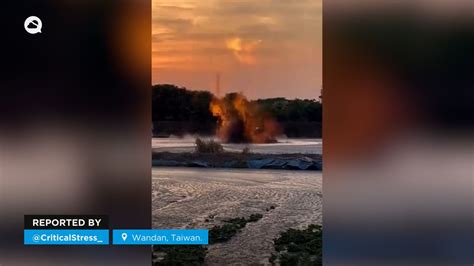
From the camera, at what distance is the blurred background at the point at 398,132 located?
2.16 m

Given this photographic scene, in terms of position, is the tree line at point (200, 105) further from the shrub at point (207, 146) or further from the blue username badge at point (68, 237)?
the blue username badge at point (68, 237)

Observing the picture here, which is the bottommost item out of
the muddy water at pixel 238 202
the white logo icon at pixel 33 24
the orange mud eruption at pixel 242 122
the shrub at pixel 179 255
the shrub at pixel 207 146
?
the shrub at pixel 179 255

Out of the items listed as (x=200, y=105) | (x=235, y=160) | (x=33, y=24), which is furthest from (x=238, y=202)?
(x=33, y=24)

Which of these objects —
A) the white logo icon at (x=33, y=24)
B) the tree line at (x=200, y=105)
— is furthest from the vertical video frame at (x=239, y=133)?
the white logo icon at (x=33, y=24)

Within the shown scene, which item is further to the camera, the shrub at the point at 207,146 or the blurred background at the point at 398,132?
the shrub at the point at 207,146

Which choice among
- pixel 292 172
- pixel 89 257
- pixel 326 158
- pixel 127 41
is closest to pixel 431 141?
pixel 326 158

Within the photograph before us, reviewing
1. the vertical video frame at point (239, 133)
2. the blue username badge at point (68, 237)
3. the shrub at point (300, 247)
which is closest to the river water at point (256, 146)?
the vertical video frame at point (239, 133)

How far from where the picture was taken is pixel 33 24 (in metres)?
2.23

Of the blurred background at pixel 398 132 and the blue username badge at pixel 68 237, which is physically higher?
the blurred background at pixel 398 132

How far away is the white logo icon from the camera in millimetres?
2229

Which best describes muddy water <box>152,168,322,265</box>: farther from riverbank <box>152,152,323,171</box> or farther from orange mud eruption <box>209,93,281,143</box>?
orange mud eruption <box>209,93,281,143</box>

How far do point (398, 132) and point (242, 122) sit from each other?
67cm

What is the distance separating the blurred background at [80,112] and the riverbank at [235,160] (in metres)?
0.09

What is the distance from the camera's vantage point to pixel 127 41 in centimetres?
224
